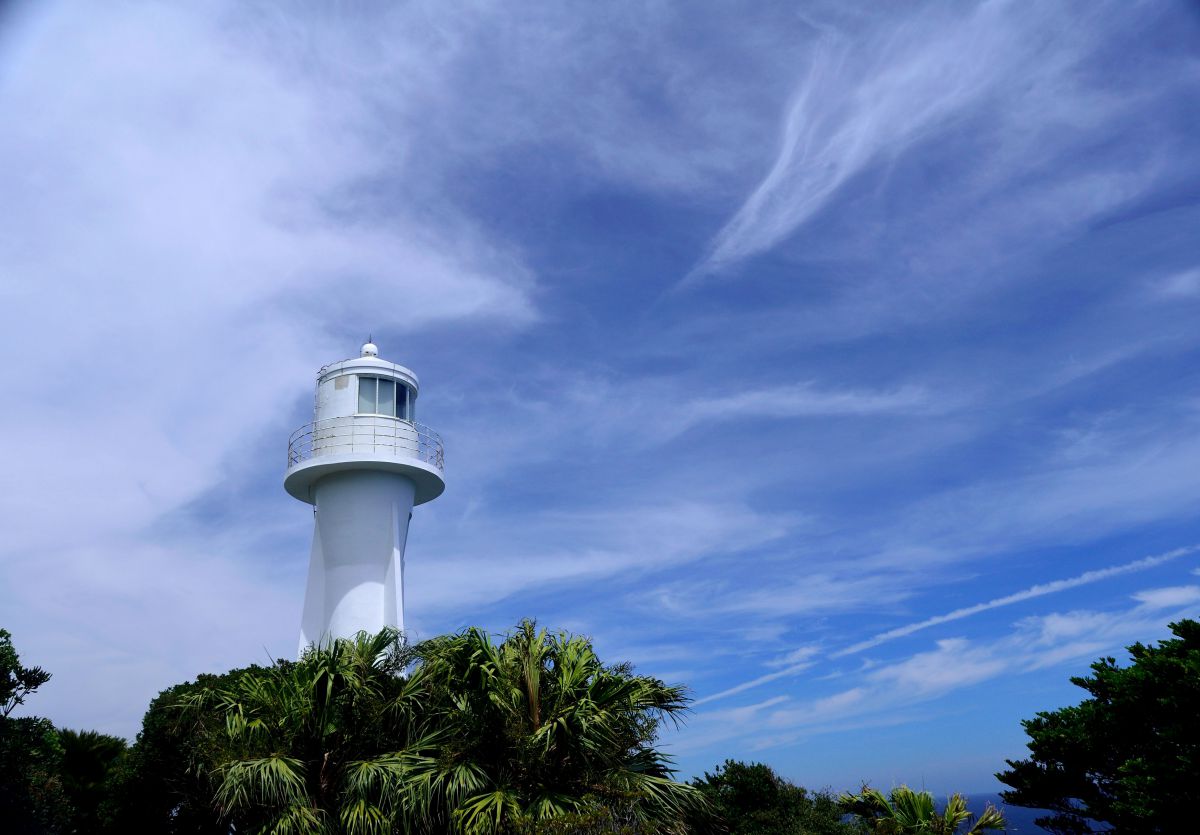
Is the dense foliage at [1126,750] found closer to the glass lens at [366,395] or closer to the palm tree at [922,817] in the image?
the palm tree at [922,817]

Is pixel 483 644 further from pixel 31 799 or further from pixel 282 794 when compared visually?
pixel 31 799

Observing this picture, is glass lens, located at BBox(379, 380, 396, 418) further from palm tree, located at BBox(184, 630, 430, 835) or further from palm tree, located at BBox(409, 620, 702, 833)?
palm tree, located at BBox(409, 620, 702, 833)

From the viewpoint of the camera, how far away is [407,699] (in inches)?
592

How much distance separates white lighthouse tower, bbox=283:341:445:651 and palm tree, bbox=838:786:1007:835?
12.8m

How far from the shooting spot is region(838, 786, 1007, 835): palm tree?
584 inches

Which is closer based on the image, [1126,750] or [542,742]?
[542,742]

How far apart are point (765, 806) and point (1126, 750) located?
30.0 feet

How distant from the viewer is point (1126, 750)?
20.5 meters

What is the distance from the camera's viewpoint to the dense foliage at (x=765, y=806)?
16.2 metres

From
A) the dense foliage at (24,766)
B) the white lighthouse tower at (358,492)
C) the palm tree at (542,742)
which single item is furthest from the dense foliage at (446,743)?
the white lighthouse tower at (358,492)

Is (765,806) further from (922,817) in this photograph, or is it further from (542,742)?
(542,742)

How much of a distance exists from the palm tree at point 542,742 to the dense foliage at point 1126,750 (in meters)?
9.79

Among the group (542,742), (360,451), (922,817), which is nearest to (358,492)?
(360,451)

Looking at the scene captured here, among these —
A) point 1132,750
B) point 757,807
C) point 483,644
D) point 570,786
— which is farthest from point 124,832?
point 1132,750
